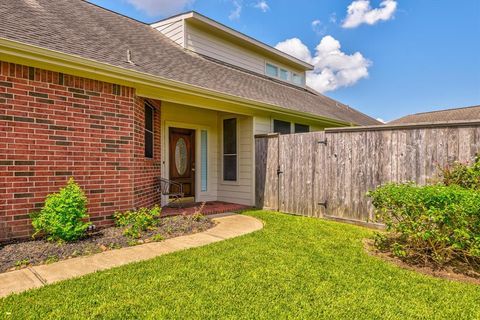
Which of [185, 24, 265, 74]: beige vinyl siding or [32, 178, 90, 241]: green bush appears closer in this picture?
[32, 178, 90, 241]: green bush

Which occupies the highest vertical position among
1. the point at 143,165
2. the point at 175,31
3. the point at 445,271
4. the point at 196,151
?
the point at 175,31

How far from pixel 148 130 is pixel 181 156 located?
1.92 metres

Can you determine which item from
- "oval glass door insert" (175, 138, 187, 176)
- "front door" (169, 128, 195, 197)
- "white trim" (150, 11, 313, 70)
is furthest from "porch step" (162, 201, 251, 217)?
"white trim" (150, 11, 313, 70)

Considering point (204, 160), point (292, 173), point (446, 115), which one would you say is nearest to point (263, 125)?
point (292, 173)

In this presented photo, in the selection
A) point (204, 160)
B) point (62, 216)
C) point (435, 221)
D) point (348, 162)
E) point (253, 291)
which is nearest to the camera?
point (253, 291)

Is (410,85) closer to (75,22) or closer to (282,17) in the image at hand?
(282,17)

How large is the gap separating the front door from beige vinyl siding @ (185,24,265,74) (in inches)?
123

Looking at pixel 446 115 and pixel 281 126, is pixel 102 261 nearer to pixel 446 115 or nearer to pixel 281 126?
pixel 281 126

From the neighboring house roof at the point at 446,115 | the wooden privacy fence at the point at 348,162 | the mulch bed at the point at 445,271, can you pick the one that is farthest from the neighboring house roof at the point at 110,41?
the neighboring house roof at the point at 446,115

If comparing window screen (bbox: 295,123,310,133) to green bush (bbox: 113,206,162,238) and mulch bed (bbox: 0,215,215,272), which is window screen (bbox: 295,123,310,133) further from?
green bush (bbox: 113,206,162,238)

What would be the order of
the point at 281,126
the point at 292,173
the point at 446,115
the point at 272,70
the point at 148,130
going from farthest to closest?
the point at 446,115 < the point at 272,70 < the point at 281,126 < the point at 292,173 < the point at 148,130

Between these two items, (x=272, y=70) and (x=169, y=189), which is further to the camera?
(x=272, y=70)

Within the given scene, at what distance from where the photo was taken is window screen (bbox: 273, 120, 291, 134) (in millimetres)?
9148

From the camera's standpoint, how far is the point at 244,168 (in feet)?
28.5
